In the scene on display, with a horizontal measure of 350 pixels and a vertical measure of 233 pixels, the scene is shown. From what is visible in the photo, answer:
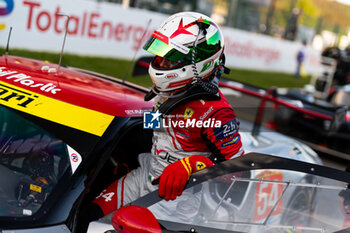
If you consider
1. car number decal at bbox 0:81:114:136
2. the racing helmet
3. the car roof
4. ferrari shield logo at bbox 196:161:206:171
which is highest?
the racing helmet

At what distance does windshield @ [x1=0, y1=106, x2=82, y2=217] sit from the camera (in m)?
2.12

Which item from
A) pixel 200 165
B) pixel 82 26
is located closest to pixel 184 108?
pixel 200 165

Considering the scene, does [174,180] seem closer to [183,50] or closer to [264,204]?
[264,204]

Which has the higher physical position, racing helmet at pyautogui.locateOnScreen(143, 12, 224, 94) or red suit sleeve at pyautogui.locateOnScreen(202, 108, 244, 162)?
racing helmet at pyautogui.locateOnScreen(143, 12, 224, 94)

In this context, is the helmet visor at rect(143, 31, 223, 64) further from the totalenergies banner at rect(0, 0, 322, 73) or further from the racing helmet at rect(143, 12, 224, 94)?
the totalenergies banner at rect(0, 0, 322, 73)

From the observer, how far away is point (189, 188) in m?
2.06

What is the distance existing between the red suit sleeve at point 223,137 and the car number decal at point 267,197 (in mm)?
222

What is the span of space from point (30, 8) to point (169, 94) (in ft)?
25.5

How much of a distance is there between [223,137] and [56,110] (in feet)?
2.61

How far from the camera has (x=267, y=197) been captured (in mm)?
2232

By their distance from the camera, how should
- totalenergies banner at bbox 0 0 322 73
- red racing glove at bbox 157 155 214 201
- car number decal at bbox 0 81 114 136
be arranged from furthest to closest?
totalenergies banner at bbox 0 0 322 73 < car number decal at bbox 0 81 114 136 < red racing glove at bbox 157 155 214 201

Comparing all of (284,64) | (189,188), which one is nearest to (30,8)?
(189,188)

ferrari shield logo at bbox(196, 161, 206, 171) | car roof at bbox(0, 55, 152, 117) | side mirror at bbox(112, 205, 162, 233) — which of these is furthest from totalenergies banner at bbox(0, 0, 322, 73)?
side mirror at bbox(112, 205, 162, 233)

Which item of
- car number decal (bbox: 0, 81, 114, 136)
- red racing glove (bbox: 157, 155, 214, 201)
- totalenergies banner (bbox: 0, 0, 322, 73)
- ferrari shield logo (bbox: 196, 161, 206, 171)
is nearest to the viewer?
red racing glove (bbox: 157, 155, 214, 201)
